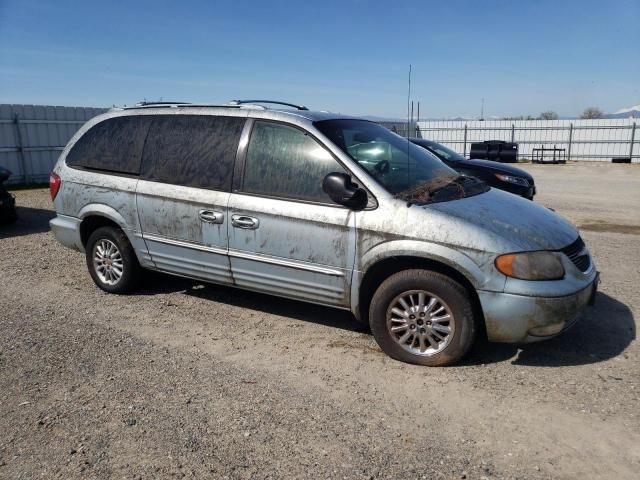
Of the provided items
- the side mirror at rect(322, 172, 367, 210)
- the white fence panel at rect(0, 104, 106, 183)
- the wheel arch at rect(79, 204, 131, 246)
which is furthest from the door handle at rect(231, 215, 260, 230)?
the white fence panel at rect(0, 104, 106, 183)

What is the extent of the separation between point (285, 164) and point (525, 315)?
7.01 feet

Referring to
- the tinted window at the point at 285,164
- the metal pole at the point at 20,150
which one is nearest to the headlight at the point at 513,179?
the tinted window at the point at 285,164

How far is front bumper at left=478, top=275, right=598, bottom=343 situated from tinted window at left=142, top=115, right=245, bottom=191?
234 cm

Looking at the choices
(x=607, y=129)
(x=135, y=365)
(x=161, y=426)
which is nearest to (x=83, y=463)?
(x=161, y=426)

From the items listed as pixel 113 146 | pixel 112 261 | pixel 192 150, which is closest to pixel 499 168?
pixel 192 150

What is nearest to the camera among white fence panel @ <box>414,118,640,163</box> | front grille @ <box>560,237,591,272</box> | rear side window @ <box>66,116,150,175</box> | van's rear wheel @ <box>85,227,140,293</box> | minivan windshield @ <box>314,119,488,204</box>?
front grille @ <box>560,237,591,272</box>

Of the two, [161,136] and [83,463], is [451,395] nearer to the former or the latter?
[83,463]

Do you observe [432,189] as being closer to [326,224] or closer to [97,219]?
[326,224]

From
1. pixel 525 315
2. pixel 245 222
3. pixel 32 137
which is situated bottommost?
pixel 525 315

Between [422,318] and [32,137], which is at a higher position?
[32,137]

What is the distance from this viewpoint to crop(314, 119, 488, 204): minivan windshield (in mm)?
4070

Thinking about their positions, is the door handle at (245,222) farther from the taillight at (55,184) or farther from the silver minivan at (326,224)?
the taillight at (55,184)

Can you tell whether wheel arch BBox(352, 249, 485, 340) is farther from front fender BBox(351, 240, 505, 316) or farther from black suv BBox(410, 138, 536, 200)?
black suv BBox(410, 138, 536, 200)

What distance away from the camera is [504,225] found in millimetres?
3703
